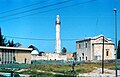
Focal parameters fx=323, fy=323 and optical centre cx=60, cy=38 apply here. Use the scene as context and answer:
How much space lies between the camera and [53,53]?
330ft

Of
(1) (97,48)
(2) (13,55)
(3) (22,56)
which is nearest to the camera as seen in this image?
(2) (13,55)

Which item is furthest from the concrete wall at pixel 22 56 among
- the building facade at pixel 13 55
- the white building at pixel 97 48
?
the white building at pixel 97 48

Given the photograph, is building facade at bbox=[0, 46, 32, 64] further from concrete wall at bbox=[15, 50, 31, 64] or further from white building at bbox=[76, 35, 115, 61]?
white building at bbox=[76, 35, 115, 61]

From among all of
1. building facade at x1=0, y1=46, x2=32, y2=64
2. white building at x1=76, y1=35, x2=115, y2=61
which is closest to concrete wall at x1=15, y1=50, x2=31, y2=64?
building facade at x1=0, y1=46, x2=32, y2=64

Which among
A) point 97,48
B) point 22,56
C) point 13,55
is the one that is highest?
point 97,48

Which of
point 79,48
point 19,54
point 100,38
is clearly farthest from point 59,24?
point 19,54

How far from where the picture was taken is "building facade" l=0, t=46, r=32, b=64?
73.8m

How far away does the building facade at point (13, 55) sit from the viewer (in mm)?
73812

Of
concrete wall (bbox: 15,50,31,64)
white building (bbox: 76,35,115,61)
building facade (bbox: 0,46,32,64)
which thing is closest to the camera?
building facade (bbox: 0,46,32,64)

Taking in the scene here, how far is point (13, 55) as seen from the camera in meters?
77.1

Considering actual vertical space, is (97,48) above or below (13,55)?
above

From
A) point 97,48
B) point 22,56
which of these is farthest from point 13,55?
point 97,48

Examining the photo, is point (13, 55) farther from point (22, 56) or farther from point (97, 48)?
point (97, 48)

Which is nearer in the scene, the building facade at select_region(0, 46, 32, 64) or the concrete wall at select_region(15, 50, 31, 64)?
the building facade at select_region(0, 46, 32, 64)
